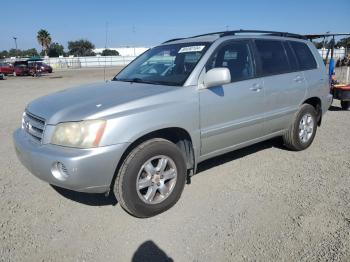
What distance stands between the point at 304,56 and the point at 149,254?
4.05m

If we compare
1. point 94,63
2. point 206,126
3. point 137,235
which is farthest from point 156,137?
point 94,63

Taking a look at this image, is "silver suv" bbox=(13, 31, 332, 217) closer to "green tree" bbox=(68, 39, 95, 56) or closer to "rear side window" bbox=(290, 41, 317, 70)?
"rear side window" bbox=(290, 41, 317, 70)

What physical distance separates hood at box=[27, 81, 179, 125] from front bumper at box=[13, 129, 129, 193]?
1.00ft

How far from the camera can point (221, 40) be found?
4.18 metres

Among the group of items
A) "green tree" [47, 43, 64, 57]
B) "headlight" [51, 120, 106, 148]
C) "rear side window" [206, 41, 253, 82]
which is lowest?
"headlight" [51, 120, 106, 148]

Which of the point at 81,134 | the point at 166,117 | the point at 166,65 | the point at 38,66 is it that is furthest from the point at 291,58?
the point at 38,66

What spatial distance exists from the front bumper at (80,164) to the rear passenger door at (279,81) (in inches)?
92.8

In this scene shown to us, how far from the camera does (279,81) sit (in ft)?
15.6

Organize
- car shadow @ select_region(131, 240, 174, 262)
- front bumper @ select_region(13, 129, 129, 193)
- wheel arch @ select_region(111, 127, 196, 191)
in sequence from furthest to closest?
wheel arch @ select_region(111, 127, 196, 191), front bumper @ select_region(13, 129, 129, 193), car shadow @ select_region(131, 240, 174, 262)

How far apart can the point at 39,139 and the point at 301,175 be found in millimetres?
3241

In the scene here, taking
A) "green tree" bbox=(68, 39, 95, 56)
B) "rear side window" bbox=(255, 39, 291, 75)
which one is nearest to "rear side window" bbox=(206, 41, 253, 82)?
"rear side window" bbox=(255, 39, 291, 75)

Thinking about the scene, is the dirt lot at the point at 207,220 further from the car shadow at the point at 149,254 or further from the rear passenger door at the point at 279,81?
the rear passenger door at the point at 279,81

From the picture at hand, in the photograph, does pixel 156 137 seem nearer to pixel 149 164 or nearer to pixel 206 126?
pixel 149 164

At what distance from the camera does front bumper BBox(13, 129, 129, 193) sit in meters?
2.99
